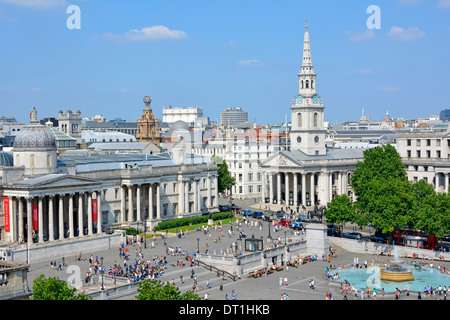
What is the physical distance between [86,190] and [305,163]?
57562mm

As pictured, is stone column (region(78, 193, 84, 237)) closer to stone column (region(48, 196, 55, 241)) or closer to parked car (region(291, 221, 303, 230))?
stone column (region(48, 196, 55, 241))

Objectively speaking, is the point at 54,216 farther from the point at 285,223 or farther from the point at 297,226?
the point at 285,223

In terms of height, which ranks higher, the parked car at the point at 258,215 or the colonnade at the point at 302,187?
the colonnade at the point at 302,187

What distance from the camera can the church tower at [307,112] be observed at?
141875 mm

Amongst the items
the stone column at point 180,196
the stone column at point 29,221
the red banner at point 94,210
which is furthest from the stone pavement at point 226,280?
the stone column at point 180,196

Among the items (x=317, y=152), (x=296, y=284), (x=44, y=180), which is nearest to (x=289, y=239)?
(x=296, y=284)

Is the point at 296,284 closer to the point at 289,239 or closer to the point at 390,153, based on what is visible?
the point at 289,239

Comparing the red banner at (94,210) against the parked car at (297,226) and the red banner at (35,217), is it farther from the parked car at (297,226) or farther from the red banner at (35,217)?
the parked car at (297,226)

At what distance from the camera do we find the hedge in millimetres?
108506

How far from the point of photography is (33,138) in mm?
91312

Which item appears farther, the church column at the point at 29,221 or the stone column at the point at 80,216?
the stone column at the point at 80,216

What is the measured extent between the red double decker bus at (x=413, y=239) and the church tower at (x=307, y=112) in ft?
154

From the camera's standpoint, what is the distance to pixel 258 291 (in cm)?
7212

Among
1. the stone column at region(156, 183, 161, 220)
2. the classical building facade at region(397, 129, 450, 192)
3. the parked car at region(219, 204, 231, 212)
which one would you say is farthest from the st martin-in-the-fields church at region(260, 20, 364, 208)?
the stone column at region(156, 183, 161, 220)
